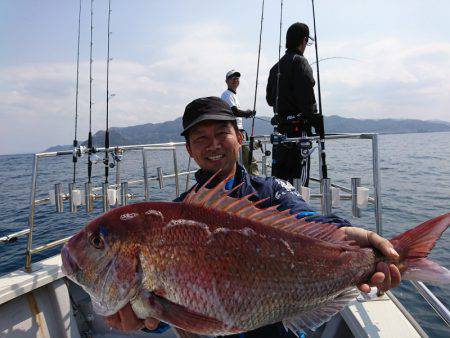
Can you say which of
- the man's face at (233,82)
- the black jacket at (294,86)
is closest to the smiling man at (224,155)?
the black jacket at (294,86)

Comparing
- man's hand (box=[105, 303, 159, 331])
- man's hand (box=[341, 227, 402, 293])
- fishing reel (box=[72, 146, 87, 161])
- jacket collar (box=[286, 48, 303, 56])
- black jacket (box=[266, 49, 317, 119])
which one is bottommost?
man's hand (box=[105, 303, 159, 331])

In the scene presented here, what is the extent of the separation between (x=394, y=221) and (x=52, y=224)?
11.6m

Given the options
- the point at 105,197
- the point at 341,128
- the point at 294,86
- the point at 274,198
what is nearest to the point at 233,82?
the point at 294,86

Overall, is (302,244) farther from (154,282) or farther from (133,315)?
(133,315)

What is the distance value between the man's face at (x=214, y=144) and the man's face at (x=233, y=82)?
16.8 feet

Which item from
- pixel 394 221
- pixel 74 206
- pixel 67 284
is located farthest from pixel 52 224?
pixel 394 221

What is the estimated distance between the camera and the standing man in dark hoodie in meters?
5.25

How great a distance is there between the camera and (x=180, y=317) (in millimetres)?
1514

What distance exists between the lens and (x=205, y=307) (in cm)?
154

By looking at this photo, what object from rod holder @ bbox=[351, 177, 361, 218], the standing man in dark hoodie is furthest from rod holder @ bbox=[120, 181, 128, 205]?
rod holder @ bbox=[351, 177, 361, 218]

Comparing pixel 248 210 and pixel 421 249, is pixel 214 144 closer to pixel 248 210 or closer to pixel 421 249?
pixel 248 210

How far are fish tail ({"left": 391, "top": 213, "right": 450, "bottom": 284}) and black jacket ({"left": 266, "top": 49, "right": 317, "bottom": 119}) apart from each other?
3661 millimetres

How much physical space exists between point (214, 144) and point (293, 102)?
3537mm

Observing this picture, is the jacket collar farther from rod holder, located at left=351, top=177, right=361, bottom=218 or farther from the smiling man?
the smiling man
